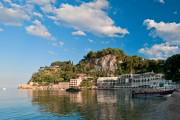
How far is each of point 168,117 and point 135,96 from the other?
5536 cm

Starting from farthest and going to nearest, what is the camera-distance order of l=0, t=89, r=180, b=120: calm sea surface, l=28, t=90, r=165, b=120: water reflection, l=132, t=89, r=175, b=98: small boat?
l=132, t=89, r=175, b=98: small boat → l=28, t=90, r=165, b=120: water reflection → l=0, t=89, r=180, b=120: calm sea surface

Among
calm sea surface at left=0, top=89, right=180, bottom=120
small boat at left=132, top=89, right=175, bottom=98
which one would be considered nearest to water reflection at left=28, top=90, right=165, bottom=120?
calm sea surface at left=0, top=89, right=180, bottom=120

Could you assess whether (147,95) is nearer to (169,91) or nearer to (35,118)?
(169,91)

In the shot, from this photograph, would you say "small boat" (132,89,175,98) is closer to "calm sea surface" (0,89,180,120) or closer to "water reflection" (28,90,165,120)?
"water reflection" (28,90,165,120)

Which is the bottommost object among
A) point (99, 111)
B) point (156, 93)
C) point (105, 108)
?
point (99, 111)

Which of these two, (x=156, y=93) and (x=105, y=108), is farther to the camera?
(x=156, y=93)

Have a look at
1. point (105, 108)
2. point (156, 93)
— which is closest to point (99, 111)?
point (105, 108)

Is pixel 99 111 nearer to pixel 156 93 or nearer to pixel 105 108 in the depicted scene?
pixel 105 108

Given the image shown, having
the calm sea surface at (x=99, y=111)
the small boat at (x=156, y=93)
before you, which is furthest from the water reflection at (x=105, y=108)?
the small boat at (x=156, y=93)

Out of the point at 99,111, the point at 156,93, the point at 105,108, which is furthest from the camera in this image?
the point at 156,93

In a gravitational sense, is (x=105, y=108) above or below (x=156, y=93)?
below

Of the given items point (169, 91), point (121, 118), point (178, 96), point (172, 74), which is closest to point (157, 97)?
point (169, 91)

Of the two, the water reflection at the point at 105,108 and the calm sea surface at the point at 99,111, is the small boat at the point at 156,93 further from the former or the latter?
the calm sea surface at the point at 99,111

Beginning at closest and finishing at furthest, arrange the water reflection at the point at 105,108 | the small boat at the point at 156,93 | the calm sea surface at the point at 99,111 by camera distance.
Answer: the calm sea surface at the point at 99,111, the water reflection at the point at 105,108, the small boat at the point at 156,93
